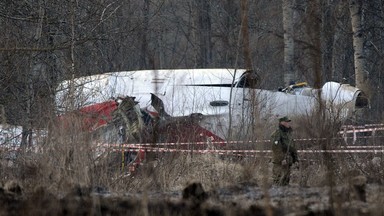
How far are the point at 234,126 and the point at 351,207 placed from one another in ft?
42.9

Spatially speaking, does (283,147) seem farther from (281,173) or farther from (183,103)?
(183,103)

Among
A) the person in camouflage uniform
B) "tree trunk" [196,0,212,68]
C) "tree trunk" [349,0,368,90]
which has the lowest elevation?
the person in camouflage uniform

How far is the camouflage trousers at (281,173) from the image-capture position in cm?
1454

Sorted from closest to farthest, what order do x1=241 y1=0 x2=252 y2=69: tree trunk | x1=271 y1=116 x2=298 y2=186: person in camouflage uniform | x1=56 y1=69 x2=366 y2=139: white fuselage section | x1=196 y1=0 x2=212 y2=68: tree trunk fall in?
1. x1=241 y1=0 x2=252 y2=69: tree trunk
2. x1=271 y1=116 x2=298 y2=186: person in camouflage uniform
3. x1=56 y1=69 x2=366 y2=139: white fuselage section
4. x1=196 y1=0 x2=212 y2=68: tree trunk

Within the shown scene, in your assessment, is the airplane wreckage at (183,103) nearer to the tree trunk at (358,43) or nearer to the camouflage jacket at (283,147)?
the camouflage jacket at (283,147)

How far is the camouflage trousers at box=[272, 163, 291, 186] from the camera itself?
14536 mm

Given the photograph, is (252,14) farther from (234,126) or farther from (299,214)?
(299,214)

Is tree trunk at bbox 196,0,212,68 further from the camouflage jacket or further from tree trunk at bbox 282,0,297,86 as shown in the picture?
the camouflage jacket

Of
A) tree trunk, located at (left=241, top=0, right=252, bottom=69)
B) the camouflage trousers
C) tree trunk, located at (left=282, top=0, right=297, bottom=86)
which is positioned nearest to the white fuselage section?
the camouflage trousers

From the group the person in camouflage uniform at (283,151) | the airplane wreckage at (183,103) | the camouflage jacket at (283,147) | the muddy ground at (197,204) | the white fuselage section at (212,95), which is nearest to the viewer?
the muddy ground at (197,204)

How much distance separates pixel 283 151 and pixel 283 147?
0.08 meters

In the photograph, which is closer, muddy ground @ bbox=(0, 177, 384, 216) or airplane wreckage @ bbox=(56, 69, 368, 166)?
muddy ground @ bbox=(0, 177, 384, 216)

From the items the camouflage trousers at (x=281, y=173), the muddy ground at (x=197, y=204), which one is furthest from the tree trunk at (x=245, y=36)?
the camouflage trousers at (x=281, y=173)

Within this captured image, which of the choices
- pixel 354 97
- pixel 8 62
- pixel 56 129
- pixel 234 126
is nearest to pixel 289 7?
pixel 354 97
